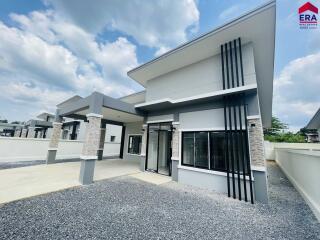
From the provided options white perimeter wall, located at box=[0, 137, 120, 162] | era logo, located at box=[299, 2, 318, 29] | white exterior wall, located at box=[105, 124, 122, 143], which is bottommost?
white perimeter wall, located at box=[0, 137, 120, 162]

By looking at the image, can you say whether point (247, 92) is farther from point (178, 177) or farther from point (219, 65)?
point (178, 177)

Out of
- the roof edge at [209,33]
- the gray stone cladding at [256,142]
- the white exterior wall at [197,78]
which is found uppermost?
the roof edge at [209,33]

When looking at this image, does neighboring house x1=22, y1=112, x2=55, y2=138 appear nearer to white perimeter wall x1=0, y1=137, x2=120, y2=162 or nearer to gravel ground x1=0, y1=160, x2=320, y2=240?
white perimeter wall x1=0, y1=137, x2=120, y2=162

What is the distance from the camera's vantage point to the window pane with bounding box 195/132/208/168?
5812 millimetres

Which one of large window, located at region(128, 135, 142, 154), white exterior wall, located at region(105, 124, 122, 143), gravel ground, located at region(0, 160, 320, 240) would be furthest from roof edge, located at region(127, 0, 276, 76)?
white exterior wall, located at region(105, 124, 122, 143)

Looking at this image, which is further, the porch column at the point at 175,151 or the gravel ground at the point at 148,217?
the porch column at the point at 175,151

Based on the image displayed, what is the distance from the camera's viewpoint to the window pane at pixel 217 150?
5332mm

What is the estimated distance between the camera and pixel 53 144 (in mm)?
8742

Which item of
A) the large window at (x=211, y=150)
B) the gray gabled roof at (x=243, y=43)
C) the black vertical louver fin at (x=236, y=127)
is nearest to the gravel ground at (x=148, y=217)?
the black vertical louver fin at (x=236, y=127)

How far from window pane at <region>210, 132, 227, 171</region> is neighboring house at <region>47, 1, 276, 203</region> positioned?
1.0 inches

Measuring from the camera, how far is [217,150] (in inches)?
217

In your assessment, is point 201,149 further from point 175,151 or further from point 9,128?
point 9,128

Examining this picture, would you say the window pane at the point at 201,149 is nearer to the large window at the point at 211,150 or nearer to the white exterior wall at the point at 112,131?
the large window at the point at 211,150

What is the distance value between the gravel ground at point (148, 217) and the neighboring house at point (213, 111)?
2.88 feet
